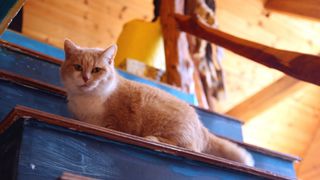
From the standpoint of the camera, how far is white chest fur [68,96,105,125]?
1622mm

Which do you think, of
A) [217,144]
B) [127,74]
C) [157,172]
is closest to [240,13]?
[127,74]

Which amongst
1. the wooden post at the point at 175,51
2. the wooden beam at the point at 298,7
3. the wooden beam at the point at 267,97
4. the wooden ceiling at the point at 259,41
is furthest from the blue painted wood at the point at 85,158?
the wooden ceiling at the point at 259,41

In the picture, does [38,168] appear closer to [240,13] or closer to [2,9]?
[2,9]

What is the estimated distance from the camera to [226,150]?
69.3 inches

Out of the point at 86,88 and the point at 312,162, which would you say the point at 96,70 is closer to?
the point at 86,88

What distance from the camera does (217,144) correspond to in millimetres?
1785

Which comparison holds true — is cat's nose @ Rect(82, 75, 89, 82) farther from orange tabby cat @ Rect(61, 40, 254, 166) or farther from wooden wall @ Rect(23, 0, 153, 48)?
wooden wall @ Rect(23, 0, 153, 48)

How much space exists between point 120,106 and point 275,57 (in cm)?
58

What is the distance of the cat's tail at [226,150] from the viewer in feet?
5.71

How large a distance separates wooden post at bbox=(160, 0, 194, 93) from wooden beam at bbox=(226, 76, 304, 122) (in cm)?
87

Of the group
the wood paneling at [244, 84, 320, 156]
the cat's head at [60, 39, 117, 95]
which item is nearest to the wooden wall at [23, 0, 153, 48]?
the wood paneling at [244, 84, 320, 156]

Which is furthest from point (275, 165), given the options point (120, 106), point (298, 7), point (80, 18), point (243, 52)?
point (80, 18)

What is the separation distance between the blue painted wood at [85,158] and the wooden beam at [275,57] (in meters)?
0.48

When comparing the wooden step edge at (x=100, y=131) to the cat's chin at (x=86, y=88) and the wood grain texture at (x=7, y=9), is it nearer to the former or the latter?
the wood grain texture at (x=7, y=9)
